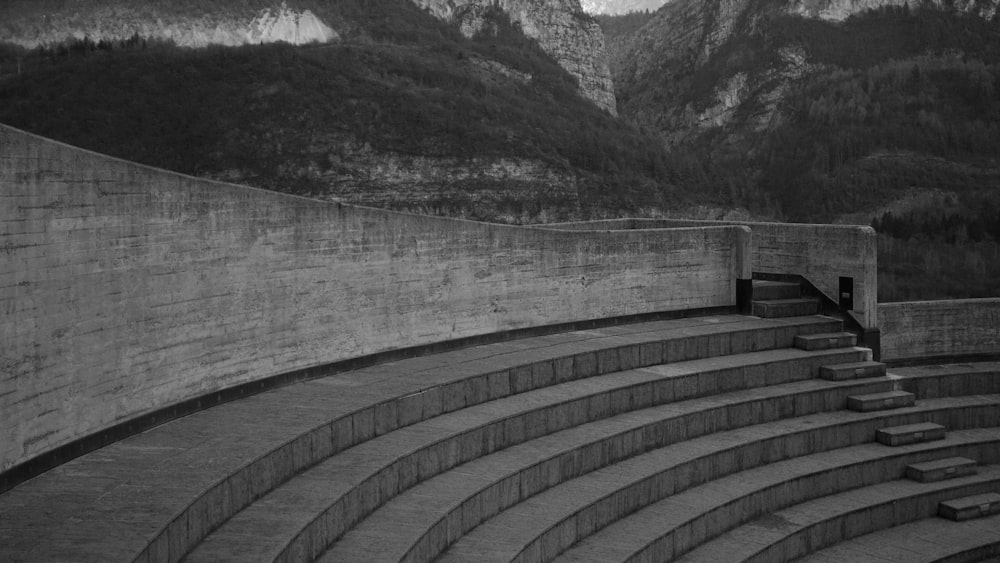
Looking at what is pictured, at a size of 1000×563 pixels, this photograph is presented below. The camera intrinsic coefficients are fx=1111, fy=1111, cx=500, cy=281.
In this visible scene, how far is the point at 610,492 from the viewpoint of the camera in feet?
35.6

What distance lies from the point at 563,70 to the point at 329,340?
272 feet

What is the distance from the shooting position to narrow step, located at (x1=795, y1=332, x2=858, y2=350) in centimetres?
1555

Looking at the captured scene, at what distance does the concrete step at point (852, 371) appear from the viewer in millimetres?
14938

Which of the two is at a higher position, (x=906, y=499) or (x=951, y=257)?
(x=951, y=257)

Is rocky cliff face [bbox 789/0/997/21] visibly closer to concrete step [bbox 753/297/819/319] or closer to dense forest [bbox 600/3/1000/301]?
dense forest [bbox 600/3/1000/301]

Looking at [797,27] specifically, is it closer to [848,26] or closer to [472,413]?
[848,26]

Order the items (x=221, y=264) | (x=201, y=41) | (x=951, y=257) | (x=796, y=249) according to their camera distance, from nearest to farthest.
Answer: (x=221, y=264) → (x=796, y=249) → (x=951, y=257) → (x=201, y=41)

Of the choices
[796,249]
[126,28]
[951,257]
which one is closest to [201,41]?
[126,28]

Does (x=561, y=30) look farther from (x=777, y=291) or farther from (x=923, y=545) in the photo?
(x=923, y=545)

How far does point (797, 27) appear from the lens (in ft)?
375

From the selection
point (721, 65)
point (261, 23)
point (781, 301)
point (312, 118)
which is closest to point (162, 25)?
point (261, 23)

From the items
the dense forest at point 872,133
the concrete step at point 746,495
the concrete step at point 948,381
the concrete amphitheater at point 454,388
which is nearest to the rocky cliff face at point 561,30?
the dense forest at point 872,133

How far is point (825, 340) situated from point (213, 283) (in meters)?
8.86

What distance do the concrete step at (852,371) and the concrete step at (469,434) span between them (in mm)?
158
